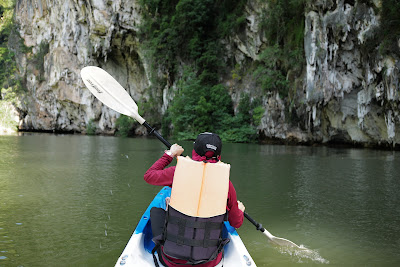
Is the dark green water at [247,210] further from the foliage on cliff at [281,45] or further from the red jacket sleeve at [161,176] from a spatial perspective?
the foliage on cliff at [281,45]

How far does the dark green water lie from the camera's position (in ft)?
12.4

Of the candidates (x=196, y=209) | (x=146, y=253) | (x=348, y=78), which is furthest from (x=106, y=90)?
(x=348, y=78)

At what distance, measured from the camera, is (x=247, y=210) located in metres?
5.69

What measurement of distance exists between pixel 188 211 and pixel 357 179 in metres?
7.53

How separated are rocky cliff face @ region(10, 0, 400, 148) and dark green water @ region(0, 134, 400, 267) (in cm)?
889

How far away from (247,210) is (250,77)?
75.2ft

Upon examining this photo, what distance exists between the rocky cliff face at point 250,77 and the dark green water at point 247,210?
29.2 feet

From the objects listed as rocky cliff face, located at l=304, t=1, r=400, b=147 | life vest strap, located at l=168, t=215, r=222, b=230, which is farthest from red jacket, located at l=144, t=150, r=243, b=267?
rocky cliff face, located at l=304, t=1, r=400, b=147

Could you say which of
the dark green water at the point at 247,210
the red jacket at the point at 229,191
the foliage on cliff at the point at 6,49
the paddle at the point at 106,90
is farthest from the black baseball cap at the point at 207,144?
the foliage on cliff at the point at 6,49

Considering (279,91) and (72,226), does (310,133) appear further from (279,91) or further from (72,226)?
(72,226)

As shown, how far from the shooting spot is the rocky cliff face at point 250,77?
54.9 ft

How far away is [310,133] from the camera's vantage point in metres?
21.9

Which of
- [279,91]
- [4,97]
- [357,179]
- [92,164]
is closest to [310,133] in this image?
[279,91]

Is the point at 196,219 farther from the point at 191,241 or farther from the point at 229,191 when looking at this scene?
the point at 229,191
